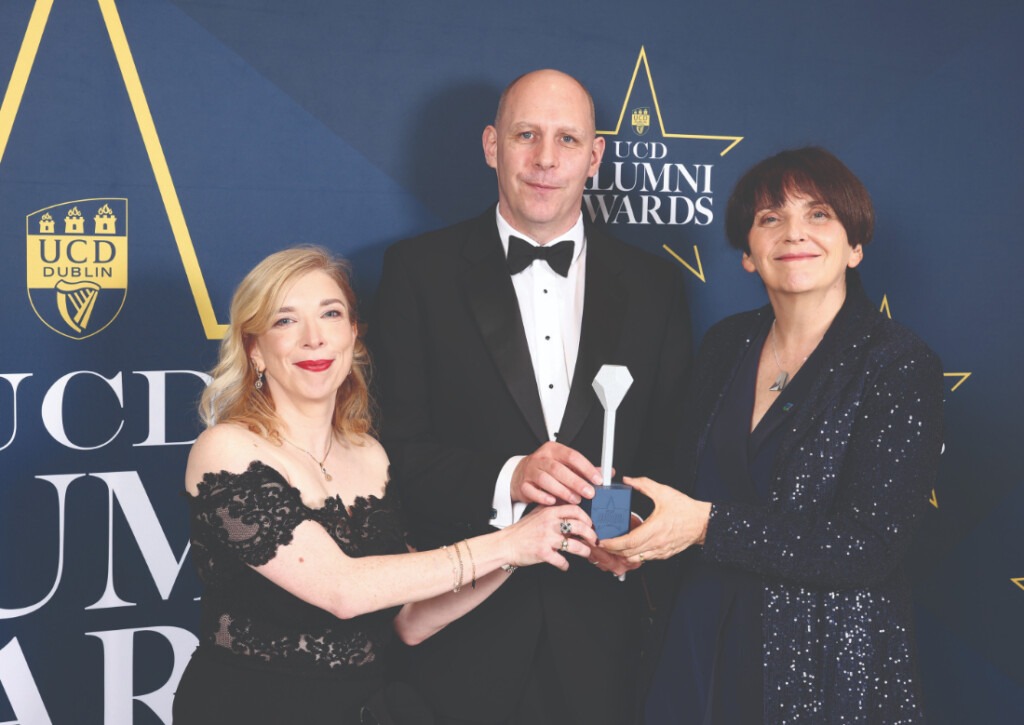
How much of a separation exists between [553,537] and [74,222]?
1359 mm

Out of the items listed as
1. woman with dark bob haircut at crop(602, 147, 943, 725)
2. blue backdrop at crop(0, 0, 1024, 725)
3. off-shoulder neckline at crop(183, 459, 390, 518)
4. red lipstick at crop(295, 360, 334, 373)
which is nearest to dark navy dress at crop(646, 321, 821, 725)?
woman with dark bob haircut at crop(602, 147, 943, 725)

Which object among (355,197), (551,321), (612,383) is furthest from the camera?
(355,197)

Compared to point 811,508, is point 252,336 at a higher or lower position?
higher

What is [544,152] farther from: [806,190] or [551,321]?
[806,190]

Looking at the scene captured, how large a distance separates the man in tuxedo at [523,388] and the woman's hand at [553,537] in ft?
0.73

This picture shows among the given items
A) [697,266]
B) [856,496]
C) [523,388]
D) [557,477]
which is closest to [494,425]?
[523,388]

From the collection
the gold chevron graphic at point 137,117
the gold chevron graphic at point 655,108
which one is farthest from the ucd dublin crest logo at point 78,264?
the gold chevron graphic at point 655,108

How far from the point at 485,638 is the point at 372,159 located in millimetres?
1207

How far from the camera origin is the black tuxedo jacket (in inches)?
84.4

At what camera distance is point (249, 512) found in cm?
174

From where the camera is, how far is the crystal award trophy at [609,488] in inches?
65.4

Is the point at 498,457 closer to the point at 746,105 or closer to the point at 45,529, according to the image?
the point at 45,529

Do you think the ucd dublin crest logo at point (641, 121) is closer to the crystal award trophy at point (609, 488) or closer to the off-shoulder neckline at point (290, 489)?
the crystal award trophy at point (609, 488)

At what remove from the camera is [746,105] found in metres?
2.87
